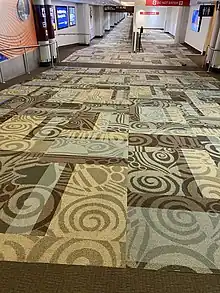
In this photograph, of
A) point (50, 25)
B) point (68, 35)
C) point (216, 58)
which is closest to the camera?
point (216, 58)

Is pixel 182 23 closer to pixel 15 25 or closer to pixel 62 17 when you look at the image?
pixel 62 17

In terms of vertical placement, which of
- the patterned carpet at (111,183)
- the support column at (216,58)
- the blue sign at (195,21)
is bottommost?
the patterned carpet at (111,183)

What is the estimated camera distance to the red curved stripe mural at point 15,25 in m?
6.29

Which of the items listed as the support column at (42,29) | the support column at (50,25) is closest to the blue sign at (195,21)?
the support column at (50,25)

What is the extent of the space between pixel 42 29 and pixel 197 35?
8626mm

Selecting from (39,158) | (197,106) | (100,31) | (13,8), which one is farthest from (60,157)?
(100,31)

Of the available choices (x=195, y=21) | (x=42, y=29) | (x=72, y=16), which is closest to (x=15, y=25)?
(x=42, y=29)

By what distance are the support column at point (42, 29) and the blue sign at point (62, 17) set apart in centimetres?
397

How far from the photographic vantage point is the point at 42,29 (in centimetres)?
813

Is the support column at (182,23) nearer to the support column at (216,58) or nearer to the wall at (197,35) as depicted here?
the wall at (197,35)

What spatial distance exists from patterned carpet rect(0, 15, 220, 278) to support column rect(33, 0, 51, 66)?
4200 mm

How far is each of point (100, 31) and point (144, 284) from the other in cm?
1924

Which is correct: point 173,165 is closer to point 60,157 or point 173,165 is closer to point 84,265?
point 60,157

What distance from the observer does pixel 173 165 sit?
9.39ft
